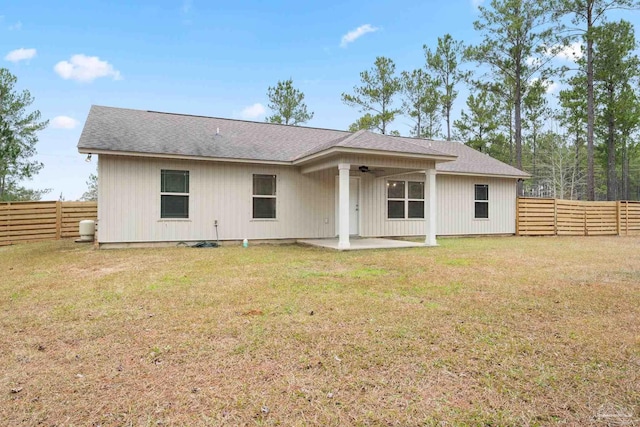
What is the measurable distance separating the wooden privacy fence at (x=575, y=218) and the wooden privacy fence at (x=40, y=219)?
15.6 m

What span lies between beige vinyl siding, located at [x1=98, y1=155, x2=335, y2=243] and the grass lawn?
3.58 meters

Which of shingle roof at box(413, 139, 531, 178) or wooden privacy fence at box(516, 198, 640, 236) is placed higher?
shingle roof at box(413, 139, 531, 178)

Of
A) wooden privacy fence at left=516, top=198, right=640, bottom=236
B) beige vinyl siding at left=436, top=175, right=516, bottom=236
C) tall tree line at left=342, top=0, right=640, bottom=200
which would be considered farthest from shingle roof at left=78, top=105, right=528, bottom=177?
tall tree line at left=342, top=0, right=640, bottom=200

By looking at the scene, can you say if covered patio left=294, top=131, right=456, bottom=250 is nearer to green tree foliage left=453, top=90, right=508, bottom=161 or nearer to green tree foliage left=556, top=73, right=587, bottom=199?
green tree foliage left=556, top=73, right=587, bottom=199

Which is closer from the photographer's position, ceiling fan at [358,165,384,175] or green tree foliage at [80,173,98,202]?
ceiling fan at [358,165,384,175]

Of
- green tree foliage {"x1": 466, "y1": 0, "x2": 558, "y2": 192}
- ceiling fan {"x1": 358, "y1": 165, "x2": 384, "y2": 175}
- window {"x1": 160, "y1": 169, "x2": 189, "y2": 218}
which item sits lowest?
window {"x1": 160, "y1": 169, "x2": 189, "y2": 218}

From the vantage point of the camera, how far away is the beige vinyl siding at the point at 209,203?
906cm

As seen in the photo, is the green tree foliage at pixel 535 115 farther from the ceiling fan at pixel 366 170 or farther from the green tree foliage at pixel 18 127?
the green tree foliage at pixel 18 127

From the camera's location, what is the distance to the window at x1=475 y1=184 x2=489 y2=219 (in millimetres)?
13250

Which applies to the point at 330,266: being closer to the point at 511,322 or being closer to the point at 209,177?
the point at 511,322

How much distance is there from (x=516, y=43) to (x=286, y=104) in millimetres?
13051

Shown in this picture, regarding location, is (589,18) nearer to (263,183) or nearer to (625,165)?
(263,183)

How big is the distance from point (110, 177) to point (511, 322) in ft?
29.8

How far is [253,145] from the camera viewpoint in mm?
10867
